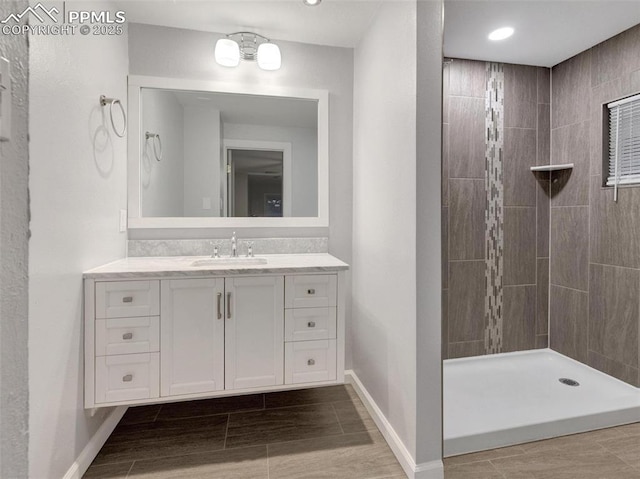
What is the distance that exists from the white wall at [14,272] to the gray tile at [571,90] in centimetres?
320

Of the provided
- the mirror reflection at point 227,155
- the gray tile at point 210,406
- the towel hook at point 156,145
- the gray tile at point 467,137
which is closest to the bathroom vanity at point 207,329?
the gray tile at point 210,406

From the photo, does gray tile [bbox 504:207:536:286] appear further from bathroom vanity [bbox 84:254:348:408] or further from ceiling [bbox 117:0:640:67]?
bathroom vanity [bbox 84:254:348:408]

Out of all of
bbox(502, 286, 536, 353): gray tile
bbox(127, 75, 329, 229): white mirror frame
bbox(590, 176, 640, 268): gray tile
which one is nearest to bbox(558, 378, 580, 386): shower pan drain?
bbox(502, 286, 536, 353): gray tile

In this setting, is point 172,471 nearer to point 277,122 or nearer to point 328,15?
point 277,122

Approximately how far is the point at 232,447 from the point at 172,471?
291 millimetres

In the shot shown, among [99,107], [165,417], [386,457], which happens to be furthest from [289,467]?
[99,107]

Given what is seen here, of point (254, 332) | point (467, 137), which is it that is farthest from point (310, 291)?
point (467, 137)

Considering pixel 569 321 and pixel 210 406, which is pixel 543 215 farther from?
pixel 210 406

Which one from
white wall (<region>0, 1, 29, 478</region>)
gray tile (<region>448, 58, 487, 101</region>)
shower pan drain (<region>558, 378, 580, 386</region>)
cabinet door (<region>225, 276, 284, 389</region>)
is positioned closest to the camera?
white wall (<region>0, 1, 29, 478</region>)

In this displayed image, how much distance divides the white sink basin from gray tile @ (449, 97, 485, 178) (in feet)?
5.26

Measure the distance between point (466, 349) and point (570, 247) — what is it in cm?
112

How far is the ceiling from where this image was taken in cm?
195

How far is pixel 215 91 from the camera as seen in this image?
226 centimetres

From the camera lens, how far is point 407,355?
162cm
